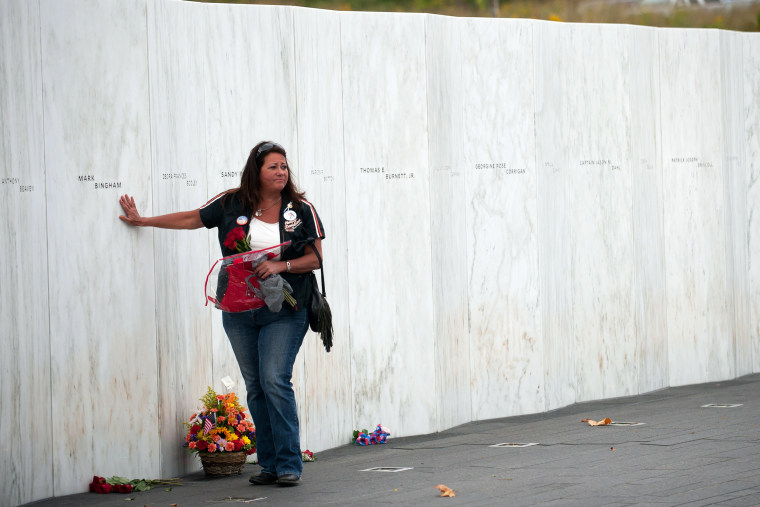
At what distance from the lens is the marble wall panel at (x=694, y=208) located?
11.2m

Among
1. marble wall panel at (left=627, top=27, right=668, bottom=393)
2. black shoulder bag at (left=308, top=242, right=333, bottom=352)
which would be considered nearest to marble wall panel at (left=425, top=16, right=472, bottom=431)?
marble wall panel at (left=627, top=27, right=668, bottom=393)

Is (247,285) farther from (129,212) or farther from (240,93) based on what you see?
(240,93)

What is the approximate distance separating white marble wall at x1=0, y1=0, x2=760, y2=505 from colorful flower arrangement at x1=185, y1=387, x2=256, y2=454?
22 centimetres

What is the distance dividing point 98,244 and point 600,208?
16.7 feet

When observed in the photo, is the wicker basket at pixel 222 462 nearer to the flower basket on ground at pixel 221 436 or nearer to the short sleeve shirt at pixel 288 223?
the flower basket on ground at pixel 221 436

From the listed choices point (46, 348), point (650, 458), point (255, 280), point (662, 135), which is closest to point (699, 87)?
point (662, 135)

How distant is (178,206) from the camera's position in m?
7.61

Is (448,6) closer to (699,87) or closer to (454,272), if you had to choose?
(699,87)

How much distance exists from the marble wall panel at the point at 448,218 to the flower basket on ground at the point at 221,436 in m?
2.22

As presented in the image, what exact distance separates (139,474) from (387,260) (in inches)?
105

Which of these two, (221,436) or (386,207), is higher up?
(386,207)

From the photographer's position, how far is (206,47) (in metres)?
7.83

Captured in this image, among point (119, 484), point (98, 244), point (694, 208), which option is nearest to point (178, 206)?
point (98, 244)

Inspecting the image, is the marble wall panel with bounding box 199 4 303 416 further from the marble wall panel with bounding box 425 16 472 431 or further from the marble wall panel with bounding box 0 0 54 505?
the marble wall panel with bounding box 425 16 472 431
